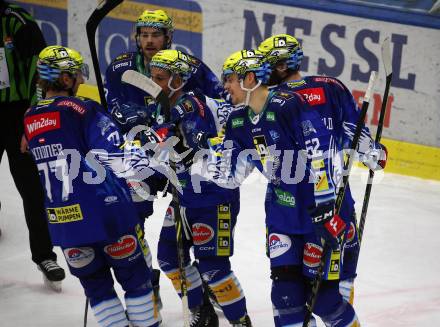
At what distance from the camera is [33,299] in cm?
538

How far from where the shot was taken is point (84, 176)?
397cm

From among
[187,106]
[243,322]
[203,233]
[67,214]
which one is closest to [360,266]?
[243,322]

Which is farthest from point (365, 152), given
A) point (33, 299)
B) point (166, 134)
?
point (33, 299)

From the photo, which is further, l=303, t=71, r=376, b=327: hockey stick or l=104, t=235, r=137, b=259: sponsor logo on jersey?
l=104, t=235, r=137, b=259: sponsor logo on jersey

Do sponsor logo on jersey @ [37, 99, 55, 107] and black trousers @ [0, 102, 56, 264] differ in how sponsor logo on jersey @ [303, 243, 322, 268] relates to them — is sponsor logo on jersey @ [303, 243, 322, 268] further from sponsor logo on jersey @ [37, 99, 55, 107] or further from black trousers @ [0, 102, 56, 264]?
black trousers @ [0, 102, 56, 264]

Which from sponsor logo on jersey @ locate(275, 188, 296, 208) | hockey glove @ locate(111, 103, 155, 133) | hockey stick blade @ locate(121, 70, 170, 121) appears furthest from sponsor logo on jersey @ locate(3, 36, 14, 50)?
sponsor logo on jersey @ locate(275, 188, 296, 208)

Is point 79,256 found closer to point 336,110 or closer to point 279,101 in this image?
point 279,101

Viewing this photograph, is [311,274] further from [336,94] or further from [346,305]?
[336,94]

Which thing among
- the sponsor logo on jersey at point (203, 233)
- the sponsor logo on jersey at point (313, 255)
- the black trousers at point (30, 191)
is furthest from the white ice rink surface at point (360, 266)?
the sponsor logo on jersey at point (313, 255)

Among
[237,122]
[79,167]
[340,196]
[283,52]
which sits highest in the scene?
[283,52]

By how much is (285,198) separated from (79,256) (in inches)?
36.7

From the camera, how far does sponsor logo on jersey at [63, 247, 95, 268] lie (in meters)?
4.11

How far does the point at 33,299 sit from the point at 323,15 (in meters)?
3.49

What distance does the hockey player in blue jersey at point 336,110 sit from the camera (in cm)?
398
